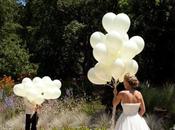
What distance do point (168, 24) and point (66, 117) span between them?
9.28 meters

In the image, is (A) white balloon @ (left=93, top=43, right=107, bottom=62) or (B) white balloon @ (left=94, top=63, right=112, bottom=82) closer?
(A) white balloon @ (left=93, top=43, right=107, bottom=62)

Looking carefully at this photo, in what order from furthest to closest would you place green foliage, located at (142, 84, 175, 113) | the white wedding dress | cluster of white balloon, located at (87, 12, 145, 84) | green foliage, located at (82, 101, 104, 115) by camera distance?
1. green foliage, located at (82, 101, 104, 115)
2. green foliage, located at (142, 84, 175, 113)
3. the white wedding dress
4. cluster of white balloon, located at (87, 12, 145, 84)

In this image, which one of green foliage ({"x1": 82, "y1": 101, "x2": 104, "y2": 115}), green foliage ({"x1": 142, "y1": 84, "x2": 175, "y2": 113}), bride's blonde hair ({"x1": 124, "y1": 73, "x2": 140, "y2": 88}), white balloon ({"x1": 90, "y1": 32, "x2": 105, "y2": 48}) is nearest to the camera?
bride's blonde hair ({"x1": 124, "y1": 73, "x2": 140, "y2": 88})

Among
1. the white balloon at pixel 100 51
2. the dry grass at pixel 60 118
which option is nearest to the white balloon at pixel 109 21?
the white balloon at pixel 100 51

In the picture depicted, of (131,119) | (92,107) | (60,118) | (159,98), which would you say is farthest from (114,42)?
(92,107)

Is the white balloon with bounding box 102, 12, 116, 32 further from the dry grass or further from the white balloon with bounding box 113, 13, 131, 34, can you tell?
the dry grass

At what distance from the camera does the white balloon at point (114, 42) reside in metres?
9.73

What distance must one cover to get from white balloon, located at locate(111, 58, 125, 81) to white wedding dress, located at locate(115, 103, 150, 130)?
79 cm

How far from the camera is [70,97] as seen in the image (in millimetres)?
21766

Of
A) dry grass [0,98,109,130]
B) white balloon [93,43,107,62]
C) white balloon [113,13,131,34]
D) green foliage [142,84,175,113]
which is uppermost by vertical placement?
white balloon [113,13,131,34]

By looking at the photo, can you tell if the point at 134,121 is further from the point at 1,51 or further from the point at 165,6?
the point at 1,51

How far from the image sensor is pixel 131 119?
1053cm

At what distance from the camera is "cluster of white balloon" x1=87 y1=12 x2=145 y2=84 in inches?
383

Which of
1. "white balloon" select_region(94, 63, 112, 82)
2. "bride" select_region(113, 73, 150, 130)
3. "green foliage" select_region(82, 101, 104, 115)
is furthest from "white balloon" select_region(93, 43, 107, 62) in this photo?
"green foliage" select_region(82, 101, 104, 115)
